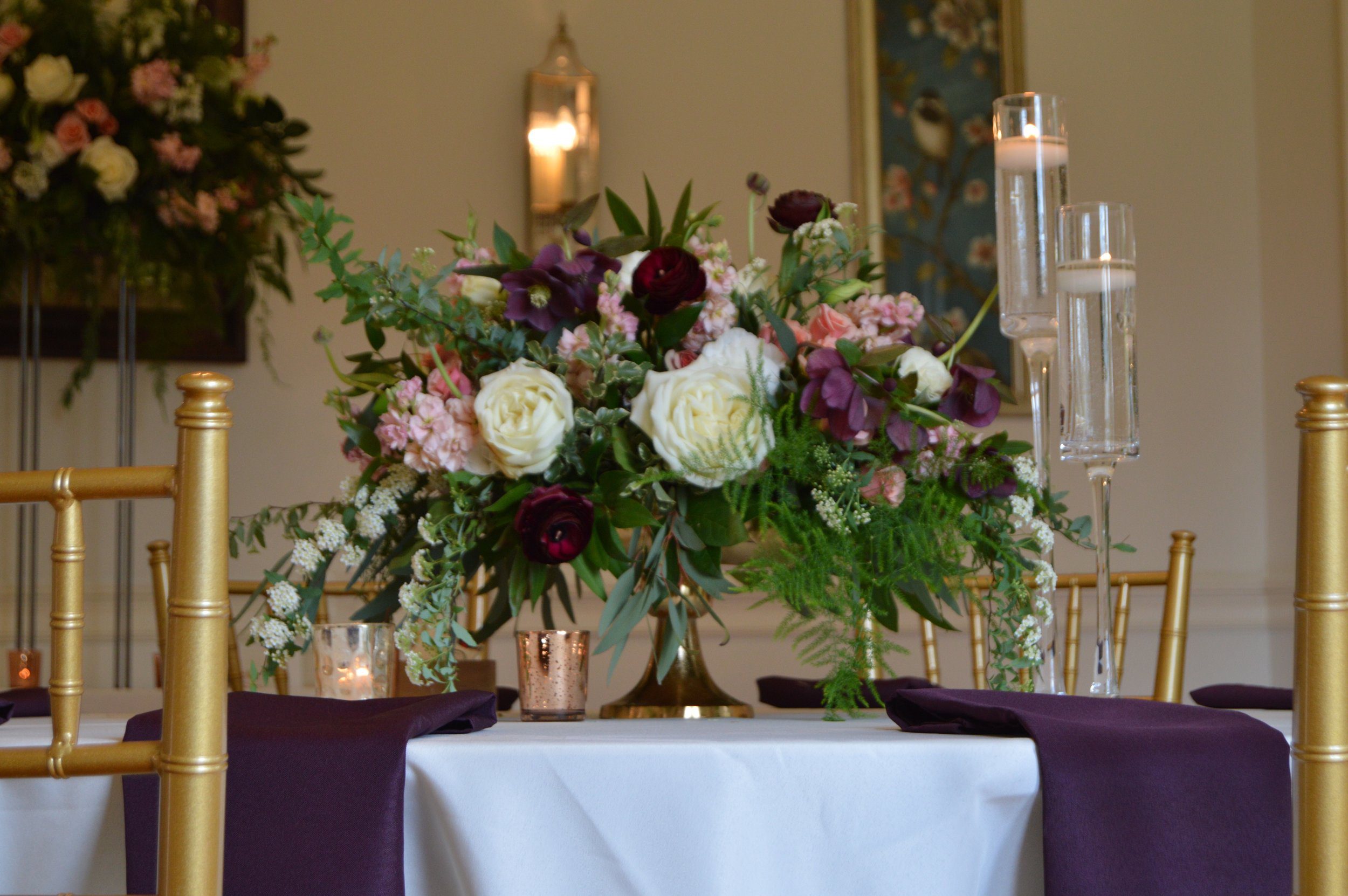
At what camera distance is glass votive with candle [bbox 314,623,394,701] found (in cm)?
125

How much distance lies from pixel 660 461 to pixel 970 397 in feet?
0.96

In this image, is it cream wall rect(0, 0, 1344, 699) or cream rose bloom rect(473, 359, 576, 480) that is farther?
cream wall rect(0, 0, 1344, 699)

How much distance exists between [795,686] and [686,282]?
66 cm

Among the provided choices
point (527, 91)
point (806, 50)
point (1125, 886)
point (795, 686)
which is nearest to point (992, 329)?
point (806, 50)

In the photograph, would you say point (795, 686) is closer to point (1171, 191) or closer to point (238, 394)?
point (238, 394)

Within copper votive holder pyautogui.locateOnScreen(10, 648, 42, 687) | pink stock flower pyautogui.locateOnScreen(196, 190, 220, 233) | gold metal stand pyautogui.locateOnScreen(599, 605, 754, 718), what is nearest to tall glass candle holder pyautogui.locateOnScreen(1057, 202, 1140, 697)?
gold metal stand pyautogui.locateOnScreen(599, 605, 754, 718)

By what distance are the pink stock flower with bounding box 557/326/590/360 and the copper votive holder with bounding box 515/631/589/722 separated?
26cm

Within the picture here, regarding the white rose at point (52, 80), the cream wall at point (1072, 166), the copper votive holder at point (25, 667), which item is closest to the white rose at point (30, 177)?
the white rose at point (52, 80)

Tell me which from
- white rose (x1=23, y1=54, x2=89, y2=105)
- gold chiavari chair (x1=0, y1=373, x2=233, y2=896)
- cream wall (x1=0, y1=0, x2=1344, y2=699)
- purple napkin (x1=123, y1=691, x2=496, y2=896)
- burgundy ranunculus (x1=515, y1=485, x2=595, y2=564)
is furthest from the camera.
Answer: cream wall (x1=0, y1=0, x2=1344, y2=699)

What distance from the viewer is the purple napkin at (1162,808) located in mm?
823

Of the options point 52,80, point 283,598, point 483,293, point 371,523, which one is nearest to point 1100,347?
point 483,293

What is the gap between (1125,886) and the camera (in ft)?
2.68

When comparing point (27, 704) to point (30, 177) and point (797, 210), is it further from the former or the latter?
point (30, 177)

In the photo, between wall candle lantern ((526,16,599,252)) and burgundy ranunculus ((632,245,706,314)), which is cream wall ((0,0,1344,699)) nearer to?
wall candle lantern ((526,16,599,252))
